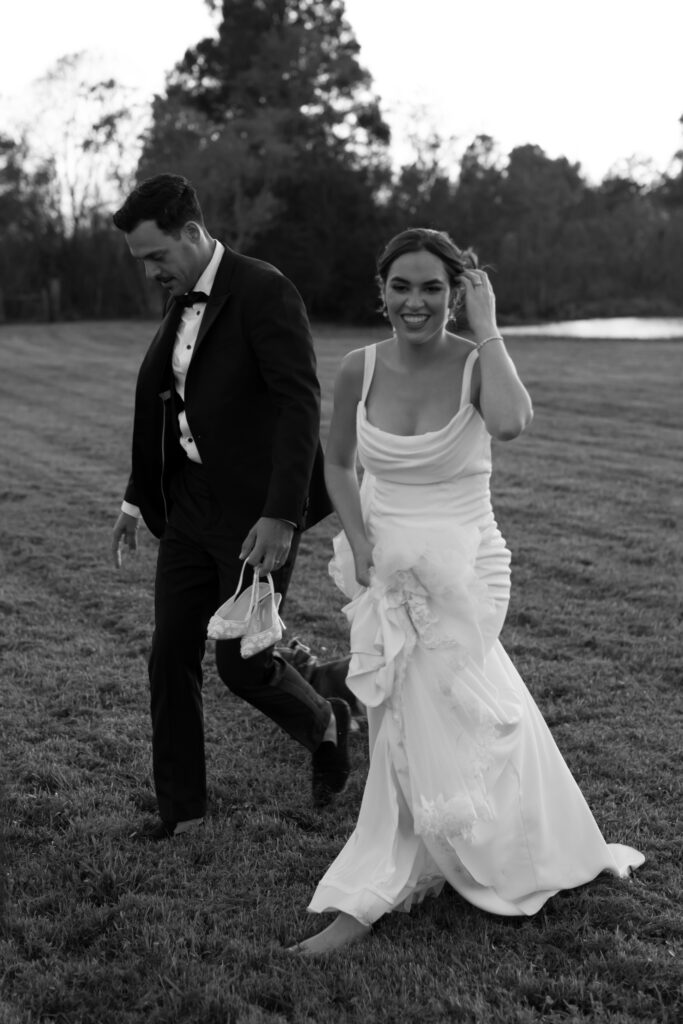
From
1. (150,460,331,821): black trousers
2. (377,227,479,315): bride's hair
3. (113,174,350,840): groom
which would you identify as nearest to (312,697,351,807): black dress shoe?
(113,174,350,840): groom

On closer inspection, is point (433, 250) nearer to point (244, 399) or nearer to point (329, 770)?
point (244, 399)

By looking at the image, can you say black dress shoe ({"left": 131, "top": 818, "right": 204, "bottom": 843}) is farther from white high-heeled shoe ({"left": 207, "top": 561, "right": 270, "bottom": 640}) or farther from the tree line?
the tree line

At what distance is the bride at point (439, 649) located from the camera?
3.27m

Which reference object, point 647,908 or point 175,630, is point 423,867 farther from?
point 175,630

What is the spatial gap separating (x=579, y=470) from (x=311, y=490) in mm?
7729

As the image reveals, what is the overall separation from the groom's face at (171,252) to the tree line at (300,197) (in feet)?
120

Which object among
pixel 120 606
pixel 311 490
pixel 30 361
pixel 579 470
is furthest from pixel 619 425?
pixel 30 361

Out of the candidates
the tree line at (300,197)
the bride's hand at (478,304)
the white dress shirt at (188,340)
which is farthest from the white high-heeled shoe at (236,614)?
the tree line at (300,197)

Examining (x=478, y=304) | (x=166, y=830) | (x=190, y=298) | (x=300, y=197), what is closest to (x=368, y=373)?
(x=478, y=304)

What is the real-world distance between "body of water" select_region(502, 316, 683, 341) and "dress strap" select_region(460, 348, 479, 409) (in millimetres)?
26789

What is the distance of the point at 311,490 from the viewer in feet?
13.4

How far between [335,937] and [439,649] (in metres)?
0.90

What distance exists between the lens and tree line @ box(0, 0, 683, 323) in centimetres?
4097

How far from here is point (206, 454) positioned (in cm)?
382
